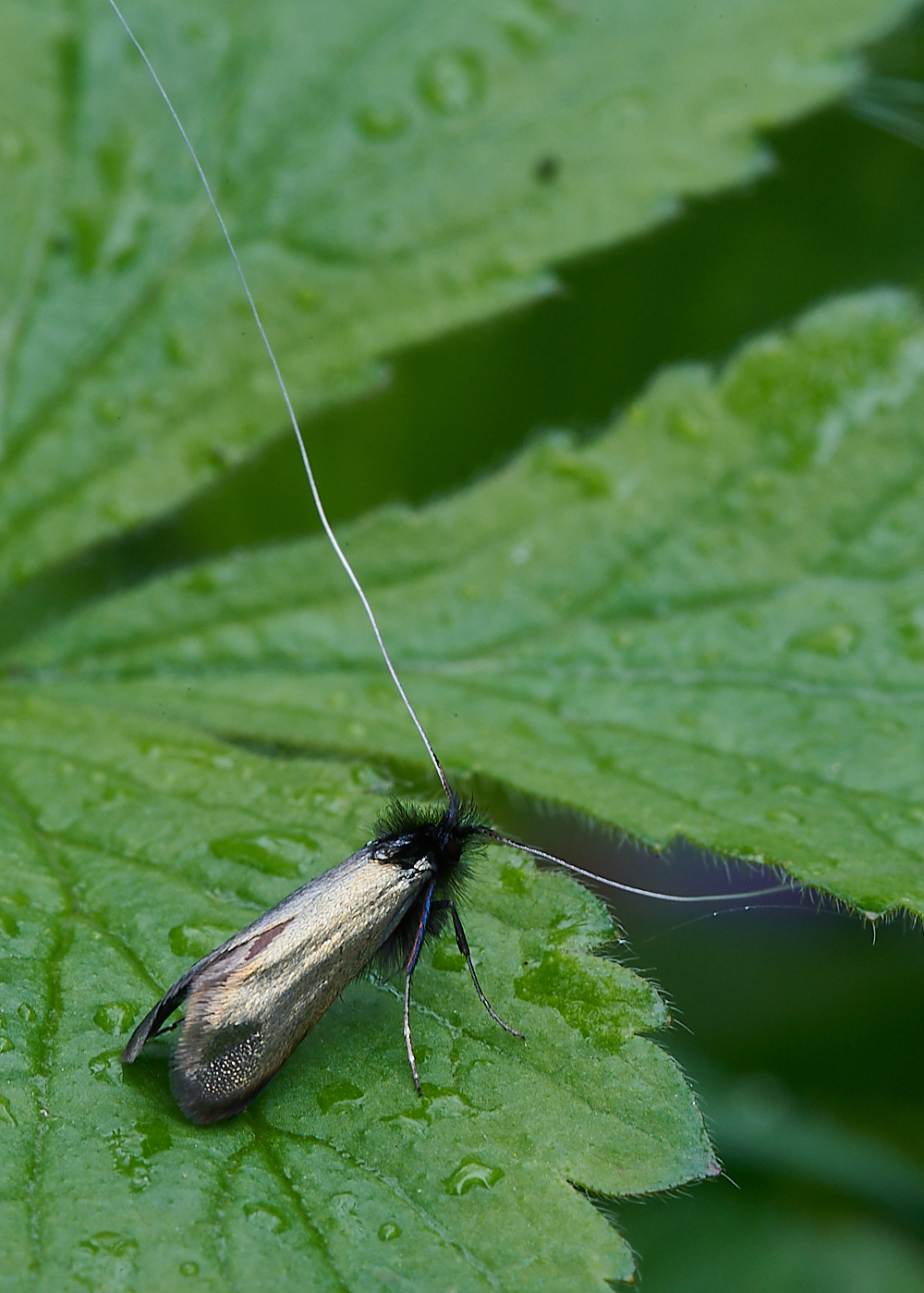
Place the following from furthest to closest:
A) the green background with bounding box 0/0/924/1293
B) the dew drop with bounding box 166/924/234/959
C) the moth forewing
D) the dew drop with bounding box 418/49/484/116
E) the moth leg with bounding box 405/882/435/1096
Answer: the dew drop with bounding box 418/49/484/116
the green background with bounding box 0/0/924/1293
the dew drop with bounding box 166/924/234/959
the moth leg with bounding box 405/882/435/1096
the moth forewing

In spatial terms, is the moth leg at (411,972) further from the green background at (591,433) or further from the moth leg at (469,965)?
the green background at (591,433)

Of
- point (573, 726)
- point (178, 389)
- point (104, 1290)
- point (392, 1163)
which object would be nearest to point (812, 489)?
point (573, 726)

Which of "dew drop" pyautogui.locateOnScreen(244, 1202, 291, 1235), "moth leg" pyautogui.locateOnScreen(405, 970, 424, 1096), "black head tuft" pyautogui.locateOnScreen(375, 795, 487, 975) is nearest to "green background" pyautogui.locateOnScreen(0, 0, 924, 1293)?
"black head tuft" pyautogui.locateOnScreen(375, 795, 487, 975)

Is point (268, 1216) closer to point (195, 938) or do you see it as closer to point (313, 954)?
point (313, 954)

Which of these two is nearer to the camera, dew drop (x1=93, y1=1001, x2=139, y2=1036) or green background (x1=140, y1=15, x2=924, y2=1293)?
dew drop (x1=93, y1=1001, x2=139, y2=1036)

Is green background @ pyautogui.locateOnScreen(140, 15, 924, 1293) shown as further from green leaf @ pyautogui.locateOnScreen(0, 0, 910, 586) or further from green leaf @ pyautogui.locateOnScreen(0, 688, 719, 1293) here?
green leaf @ pyautogui.locateOnScreen(0, 688, 719, 1293)

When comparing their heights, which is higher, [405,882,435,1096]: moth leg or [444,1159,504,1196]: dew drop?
[405,882,435,1096]: moth leg
